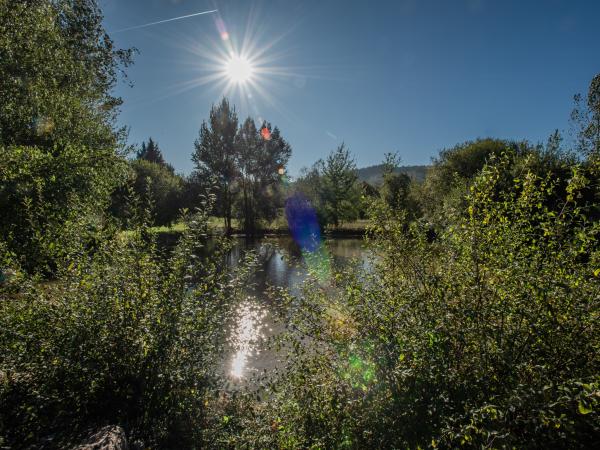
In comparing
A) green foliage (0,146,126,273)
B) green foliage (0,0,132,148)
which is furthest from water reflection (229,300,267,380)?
green foliage (0,0,132,148)

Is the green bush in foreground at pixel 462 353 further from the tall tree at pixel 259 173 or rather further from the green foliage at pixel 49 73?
the tall tree at pixel 259 173

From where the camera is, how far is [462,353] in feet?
14.0

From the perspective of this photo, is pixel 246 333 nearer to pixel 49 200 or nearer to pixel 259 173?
pixel 49 200

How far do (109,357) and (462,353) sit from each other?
16.9 feet

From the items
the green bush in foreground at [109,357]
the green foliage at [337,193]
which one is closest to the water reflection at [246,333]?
the green bush in foreground at [109,357]

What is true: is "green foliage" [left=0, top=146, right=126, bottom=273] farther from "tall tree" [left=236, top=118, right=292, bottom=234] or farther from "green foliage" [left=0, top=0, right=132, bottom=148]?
"tall tree" [left=236, top=118, right=292, bottom=234]

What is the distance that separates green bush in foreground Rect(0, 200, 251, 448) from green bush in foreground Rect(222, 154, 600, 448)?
1.12m

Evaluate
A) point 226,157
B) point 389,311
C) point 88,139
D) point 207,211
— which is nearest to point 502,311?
point 389,311

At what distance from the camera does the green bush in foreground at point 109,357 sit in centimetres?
495

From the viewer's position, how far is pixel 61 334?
5.20 m

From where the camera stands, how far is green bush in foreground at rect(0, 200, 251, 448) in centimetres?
495

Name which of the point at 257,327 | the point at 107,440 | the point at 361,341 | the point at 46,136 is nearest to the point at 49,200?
the point at 46,136

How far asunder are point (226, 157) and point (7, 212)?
46.4 m

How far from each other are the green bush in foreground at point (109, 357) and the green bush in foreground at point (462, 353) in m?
1.12
